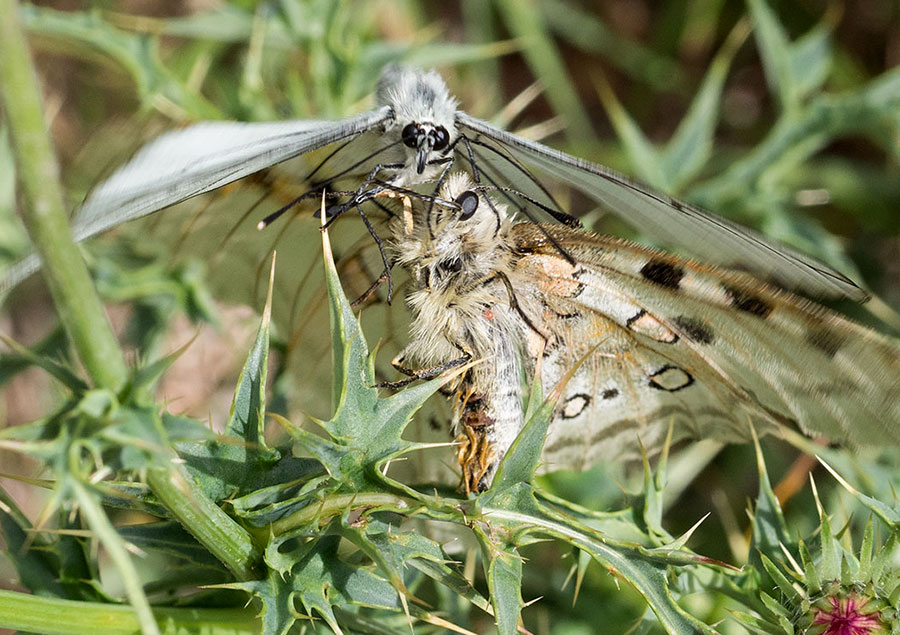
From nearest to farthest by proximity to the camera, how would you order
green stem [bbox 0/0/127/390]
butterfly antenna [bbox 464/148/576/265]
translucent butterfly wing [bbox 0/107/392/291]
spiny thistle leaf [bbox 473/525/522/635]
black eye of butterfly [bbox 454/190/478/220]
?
green stem [bbox 0/0/127/390] < translucent butterfly wing [bbox 0/107/392/291] < spiny thistle leaf [bbox 473/525/522/635] < black eye of butterfly [bbox 454/190/478/220] < butterfly antenna [bbox 464/148/576/265]

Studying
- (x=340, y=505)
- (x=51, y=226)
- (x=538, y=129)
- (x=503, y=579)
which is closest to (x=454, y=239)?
(x=340, y=505)

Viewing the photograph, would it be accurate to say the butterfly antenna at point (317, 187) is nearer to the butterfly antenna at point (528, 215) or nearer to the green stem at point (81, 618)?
the butterfly antenna at point (528, 215)

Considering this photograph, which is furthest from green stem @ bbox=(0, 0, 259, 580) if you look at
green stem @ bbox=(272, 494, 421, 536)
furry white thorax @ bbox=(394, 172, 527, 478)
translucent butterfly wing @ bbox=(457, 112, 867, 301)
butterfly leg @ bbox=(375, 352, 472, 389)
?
translucent butterfly wing @ bbox=(457, 112, 867, 301)

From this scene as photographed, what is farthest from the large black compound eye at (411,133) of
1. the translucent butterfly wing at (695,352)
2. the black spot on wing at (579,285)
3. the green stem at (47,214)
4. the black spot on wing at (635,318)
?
the green stem at (47,214)

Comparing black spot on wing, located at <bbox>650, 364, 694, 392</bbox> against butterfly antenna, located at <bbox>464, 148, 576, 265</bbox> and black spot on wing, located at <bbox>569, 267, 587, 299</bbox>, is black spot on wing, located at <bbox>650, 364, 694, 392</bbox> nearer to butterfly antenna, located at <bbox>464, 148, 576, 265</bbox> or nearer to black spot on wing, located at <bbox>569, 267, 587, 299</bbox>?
black spot on wing, located at <bbox>569, 267, 587, 299</bbox>

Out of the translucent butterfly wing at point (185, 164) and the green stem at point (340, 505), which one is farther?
the green stem at point (340, 505)

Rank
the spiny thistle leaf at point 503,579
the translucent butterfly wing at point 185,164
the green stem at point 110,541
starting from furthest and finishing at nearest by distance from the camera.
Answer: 1. the spiny thistle leaf at point 503,579
2. the translucent butterfly wing at point 185,164
3. the green stem at point 110,541
